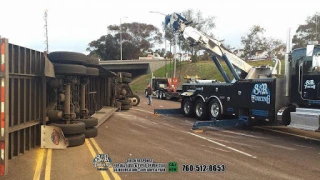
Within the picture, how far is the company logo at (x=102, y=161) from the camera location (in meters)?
6.79

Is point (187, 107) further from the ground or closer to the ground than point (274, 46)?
closer to the ground

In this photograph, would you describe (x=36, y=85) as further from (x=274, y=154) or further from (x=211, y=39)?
(x=211, y=39)

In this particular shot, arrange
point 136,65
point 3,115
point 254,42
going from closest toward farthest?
point 3,115 → point 254,42 → point 136,65

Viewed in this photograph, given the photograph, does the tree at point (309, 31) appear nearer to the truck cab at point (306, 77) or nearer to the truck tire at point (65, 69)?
the truck cab at point (306, 77)

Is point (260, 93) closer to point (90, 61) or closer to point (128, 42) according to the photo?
point (90, 61)

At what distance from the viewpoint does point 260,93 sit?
11391 millimetres

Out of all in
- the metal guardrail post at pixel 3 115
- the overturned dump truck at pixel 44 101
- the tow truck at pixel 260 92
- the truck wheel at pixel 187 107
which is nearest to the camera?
the metal guardrail post at pixel 3 115

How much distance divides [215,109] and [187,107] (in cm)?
251

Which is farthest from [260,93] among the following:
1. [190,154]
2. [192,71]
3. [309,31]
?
[309,31]

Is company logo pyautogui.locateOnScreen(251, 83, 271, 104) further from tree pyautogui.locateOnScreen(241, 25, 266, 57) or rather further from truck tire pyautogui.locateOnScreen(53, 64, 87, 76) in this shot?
tree pyautogui.locateOnScreen(241, 25, 266, 57)

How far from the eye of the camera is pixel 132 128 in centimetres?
1234

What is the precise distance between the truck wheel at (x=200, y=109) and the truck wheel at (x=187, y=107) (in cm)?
41

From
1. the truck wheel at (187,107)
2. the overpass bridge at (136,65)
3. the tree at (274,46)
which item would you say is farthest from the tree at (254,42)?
the truck wheel at (187,107)

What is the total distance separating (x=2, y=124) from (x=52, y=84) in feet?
12.6
